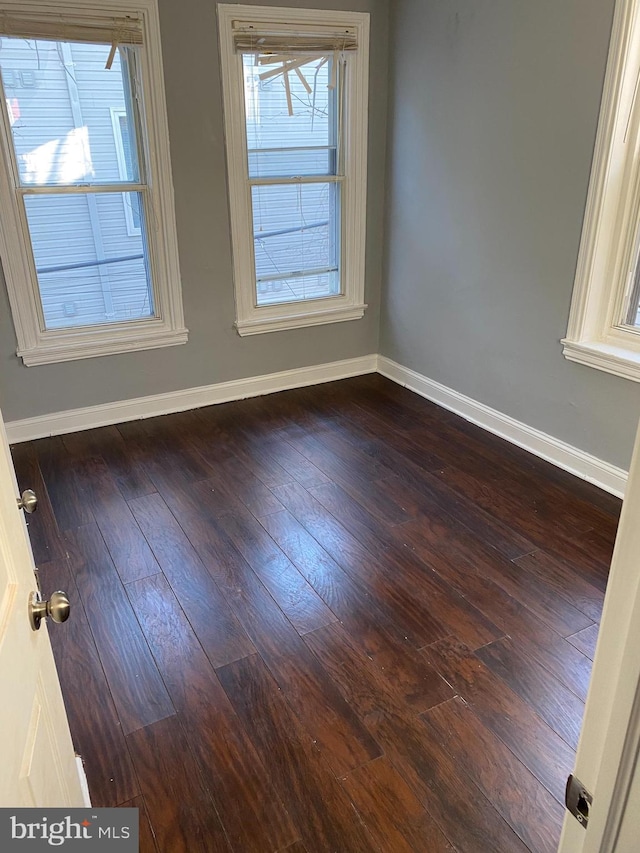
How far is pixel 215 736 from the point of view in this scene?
1.74m

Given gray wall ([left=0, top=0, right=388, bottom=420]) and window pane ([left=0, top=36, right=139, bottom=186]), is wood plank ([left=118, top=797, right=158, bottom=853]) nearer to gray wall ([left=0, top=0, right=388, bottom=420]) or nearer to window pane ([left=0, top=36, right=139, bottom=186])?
gray wall ([left=0, top=0, right=388, bottom=420])

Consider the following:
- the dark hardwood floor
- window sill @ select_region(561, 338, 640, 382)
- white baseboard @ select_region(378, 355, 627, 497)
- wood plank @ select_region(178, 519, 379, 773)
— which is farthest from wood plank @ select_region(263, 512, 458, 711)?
window sill @ select_region(561, 338, 640, 382)

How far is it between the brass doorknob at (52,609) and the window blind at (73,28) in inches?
114

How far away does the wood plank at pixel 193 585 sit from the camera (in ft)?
6.75

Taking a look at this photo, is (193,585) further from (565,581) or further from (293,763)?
(565,581)

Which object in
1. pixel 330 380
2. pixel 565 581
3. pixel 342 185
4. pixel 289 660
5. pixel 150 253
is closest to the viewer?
pixel 289 660

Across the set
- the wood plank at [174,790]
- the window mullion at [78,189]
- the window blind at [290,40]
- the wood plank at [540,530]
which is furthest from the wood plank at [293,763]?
the window blind at [290,40]

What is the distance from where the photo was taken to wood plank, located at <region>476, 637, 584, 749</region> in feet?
5.77

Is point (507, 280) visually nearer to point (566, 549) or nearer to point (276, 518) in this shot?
point (566, 549)

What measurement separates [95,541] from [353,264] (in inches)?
95.8

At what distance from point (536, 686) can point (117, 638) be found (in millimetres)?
1351

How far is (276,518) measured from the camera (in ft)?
9.04

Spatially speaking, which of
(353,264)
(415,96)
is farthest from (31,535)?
(415,96)
